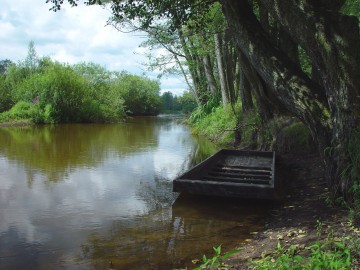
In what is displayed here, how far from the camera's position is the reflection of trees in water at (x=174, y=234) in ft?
15.2

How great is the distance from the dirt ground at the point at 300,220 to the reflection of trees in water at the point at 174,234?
0.36 m

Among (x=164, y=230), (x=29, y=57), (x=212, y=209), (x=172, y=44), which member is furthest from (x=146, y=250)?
(x=29, y=57)

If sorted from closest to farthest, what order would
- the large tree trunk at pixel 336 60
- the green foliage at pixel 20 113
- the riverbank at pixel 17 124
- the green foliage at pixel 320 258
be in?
1. the green foliage at pixel 320 258
2. the large tree trunk at pixel 336 60
3. the riverbank at pixel 17 124
4. the green foliage at pixel 20 113

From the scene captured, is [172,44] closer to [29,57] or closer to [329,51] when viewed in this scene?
[329,51]

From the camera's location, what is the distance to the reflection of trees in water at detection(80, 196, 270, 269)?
462 centimetres

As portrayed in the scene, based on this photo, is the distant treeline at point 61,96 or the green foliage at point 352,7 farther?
the distant treeline at point 61,96

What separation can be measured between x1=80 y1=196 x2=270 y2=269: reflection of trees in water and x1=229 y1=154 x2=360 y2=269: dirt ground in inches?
14.3

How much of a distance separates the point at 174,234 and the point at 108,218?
135 centimetres

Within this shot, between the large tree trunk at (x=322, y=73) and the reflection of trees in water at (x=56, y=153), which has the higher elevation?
the large tree trunk at (x=322, y=73)

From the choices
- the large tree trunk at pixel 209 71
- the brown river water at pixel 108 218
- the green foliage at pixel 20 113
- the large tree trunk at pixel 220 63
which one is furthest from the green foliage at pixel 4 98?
the brown river water at pixel 108 218

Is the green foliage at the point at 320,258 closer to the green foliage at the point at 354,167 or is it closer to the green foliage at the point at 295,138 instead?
the green foliage at the point at 354,167

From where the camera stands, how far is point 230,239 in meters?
5.28

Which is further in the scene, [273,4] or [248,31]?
[248,31]

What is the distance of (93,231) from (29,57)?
65366 mm
